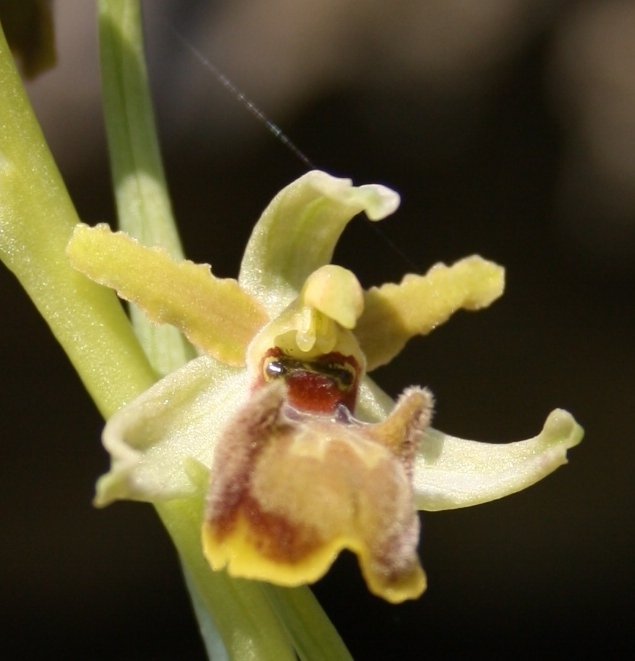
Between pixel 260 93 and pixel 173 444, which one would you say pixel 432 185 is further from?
pixel 173 444

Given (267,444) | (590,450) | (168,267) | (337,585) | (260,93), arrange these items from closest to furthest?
(267,444), (168,267), (260,93), (590,450), (337,585)

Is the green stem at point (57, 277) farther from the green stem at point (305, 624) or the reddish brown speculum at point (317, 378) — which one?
the green stem at point (305, 624)

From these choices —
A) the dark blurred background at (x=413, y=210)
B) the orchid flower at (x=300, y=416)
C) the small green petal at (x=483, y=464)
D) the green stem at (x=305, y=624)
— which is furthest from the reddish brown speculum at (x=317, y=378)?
the dark blurred background at (x=413, y=210)

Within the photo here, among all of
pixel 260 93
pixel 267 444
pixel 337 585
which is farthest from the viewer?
pixel 337 585

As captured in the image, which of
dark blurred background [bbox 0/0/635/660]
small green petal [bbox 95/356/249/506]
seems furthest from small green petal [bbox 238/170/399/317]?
dark blurred background [bbox 0/0/635/660]

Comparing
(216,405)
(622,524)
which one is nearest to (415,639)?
(622,524)

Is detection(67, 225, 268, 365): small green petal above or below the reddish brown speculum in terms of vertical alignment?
above

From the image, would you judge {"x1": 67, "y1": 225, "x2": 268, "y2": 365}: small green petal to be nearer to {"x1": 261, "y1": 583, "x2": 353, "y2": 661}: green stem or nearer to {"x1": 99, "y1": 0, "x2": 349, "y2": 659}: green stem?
{"x1": 99, "y1": 0, "x2": 349, "y2": 659}: green stem
